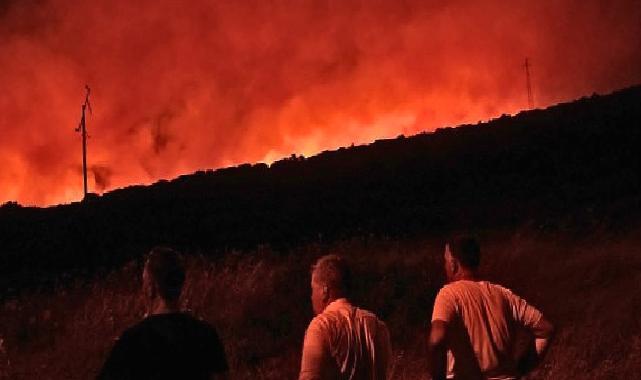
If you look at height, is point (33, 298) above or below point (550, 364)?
above

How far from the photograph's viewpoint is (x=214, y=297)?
14.3 m

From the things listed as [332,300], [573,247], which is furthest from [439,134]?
[332,300]

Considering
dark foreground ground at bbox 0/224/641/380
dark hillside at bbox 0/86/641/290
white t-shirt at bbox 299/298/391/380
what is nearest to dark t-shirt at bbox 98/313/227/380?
white t-shirt at bbox 299/298/391/380

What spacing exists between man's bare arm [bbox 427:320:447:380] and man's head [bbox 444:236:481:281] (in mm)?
407

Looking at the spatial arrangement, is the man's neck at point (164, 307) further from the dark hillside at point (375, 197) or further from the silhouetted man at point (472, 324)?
the dark hillside at point (375, 197)

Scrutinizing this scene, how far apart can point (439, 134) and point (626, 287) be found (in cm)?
3205

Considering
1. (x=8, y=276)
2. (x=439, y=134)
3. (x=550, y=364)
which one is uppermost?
(x=439, y=134)

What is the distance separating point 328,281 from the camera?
483 cm

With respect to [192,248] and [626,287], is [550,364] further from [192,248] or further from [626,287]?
[192,248]

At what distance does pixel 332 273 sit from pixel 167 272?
2.92 ft

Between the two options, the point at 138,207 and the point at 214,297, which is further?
the point at 138,207

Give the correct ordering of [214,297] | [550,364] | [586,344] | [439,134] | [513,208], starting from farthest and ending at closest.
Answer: [439,134], [513,208], [214,297], [586,344], [550,364]

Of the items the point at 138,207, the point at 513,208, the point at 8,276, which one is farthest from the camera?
the point at 138,207

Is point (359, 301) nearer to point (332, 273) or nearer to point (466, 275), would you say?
point (466, 275)
